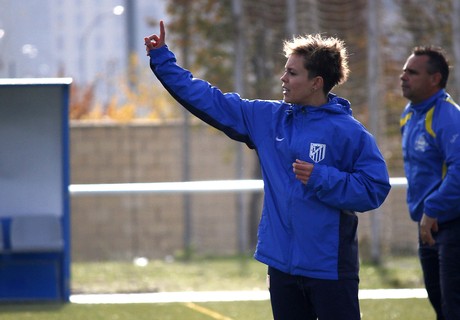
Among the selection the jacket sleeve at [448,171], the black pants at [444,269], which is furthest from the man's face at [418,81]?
the black pants at [444,269]

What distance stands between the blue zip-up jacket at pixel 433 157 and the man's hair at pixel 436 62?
6.3 inches

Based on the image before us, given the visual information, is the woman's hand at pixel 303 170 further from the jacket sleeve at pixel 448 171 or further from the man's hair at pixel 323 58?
the jacket sleeve at pixel 448 171

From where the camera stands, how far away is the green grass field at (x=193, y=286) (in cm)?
840

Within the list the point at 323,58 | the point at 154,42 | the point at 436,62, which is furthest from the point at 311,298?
the point at 436,62

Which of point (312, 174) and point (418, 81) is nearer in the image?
point (312, 174)

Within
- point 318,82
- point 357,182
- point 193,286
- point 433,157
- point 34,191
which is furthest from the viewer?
point 193,286

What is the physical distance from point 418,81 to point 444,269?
46.9 inches

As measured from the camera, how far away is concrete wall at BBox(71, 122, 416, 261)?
16969mm

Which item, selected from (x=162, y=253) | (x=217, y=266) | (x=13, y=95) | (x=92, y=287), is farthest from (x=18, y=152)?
(x=162, y=253)

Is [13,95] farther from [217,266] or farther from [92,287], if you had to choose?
[217,266]

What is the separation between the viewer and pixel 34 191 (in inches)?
383

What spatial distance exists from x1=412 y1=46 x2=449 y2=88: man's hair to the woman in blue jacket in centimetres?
180

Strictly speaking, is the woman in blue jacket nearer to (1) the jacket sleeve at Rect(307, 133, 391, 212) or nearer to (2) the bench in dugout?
(1) the jacket sleeve at Rect(307, 133, 391, 212)

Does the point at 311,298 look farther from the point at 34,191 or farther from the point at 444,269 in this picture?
the point at 34,191
